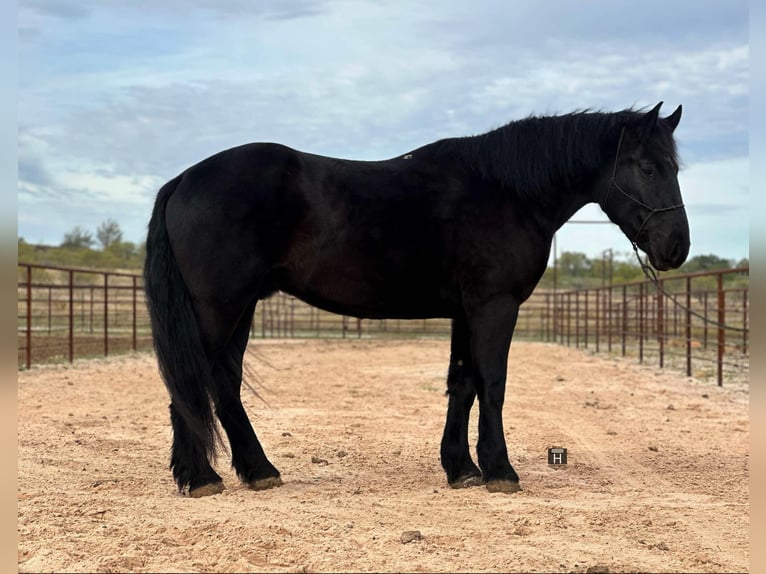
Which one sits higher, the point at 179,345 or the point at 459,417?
the point at 179,345

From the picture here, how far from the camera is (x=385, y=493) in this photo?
382cm

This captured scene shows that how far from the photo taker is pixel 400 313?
4098 millimetres

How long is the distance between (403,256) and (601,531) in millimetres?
1741

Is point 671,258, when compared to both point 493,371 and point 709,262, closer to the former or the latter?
point 493,371

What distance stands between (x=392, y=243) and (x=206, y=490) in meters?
1.69

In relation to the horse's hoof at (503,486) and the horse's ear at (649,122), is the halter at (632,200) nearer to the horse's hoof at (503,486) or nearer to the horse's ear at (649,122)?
the horse's ear at (649,122)

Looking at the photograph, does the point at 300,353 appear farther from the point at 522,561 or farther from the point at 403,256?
the point at 522,561

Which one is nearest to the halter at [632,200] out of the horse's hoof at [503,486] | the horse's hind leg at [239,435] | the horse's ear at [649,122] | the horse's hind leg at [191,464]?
the horse's ear at [649,122]

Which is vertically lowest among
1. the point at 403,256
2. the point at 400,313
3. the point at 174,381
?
the point at 174,381

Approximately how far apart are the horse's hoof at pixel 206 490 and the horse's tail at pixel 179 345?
18 cm

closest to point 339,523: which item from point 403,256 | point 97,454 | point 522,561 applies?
point 522,561

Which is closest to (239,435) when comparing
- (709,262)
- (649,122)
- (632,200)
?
(632,200)

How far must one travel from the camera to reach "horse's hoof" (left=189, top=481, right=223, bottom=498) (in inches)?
146

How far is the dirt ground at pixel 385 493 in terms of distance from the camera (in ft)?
9.02
